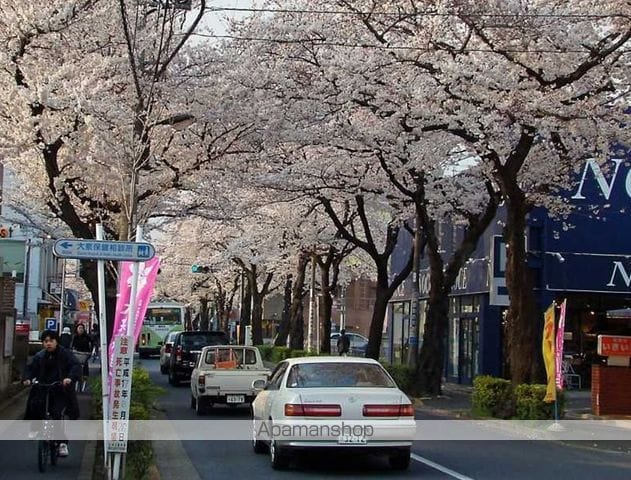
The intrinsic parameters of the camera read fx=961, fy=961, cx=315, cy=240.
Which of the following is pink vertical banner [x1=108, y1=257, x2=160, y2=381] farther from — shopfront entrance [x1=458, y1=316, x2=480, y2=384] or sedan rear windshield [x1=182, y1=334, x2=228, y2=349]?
shopfront entrance [x1=458, y1=316, x2=480, y2=384]

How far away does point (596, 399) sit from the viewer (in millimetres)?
20922

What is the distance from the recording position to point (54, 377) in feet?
40.6

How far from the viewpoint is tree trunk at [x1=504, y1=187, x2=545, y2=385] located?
61.3ft

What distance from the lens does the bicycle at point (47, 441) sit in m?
12.0

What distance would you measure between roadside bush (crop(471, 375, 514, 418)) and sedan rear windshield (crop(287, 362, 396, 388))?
6.54 meters

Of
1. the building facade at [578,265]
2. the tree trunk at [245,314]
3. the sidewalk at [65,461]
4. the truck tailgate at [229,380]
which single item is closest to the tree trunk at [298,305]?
the building facade at [578,265]

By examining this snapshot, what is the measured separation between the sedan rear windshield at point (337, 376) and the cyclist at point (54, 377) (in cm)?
282

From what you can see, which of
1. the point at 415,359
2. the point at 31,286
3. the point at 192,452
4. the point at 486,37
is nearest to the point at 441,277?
the point at 415,359

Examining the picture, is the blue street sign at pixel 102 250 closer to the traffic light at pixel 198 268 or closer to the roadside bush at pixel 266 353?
the roadside bush at pixel 266 353

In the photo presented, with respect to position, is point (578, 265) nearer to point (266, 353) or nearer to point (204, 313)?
point (266, 353)

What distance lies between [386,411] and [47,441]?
4.29 metres

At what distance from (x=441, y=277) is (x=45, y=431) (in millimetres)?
14829

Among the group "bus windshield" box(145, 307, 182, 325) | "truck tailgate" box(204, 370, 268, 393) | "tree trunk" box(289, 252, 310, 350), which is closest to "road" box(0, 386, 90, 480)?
"truck tailgate" box(204, 370, 268, 393)

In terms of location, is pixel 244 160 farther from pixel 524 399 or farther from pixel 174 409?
pixel 524 399
